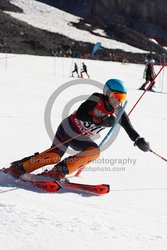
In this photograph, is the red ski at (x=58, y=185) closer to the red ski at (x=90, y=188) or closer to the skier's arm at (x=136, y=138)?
the red ski at (x=90, y=188)

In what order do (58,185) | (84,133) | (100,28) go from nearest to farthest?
(58,185), (84,133), (100,28)

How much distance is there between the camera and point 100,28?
59.2m

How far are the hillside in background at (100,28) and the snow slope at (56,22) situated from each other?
135cm

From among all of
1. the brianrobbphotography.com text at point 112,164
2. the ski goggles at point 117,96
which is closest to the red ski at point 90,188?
the ski goggles at point 117,96

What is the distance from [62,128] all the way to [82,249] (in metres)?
2.24

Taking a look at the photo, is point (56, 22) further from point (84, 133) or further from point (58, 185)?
point (58, 185)

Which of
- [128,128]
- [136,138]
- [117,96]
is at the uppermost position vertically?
[117,96]

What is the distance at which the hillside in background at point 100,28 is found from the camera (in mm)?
43156

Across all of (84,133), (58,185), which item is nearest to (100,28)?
(84,133)

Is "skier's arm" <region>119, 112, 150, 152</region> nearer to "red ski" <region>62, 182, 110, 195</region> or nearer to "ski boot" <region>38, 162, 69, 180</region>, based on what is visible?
"red ski" <region>62, 182, 110, 195</region>

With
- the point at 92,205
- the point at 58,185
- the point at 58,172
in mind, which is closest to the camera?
the point at 92,205

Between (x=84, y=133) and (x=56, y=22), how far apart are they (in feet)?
170

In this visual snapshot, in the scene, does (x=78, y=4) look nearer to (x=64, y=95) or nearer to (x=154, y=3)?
(x=154, y=3)

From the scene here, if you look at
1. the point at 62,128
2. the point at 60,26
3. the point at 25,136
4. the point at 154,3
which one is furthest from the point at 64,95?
the point at 154,3
